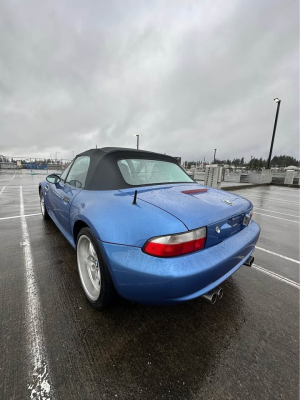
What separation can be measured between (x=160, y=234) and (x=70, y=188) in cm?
179

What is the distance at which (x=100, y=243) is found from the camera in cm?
162

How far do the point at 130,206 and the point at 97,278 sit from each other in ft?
3.08

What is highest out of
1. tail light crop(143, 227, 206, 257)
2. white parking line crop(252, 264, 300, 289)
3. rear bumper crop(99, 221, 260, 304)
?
tail light crop(143, 227, 206, 257)

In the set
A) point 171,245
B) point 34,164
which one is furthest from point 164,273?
point 34,164

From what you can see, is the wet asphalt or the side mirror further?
the side mirror

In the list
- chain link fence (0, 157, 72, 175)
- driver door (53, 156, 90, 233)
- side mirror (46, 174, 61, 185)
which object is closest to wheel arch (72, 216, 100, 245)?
driver door (53, 156, 90, 233)

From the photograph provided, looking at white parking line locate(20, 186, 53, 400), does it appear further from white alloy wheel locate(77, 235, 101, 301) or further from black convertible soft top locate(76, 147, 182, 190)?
black convertible soft top locate(76, 147, 182, 190)

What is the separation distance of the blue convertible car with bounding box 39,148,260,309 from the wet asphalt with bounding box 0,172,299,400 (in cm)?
30

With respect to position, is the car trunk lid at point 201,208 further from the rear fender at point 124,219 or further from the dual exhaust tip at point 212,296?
the dual exhaust tip at point 212,296

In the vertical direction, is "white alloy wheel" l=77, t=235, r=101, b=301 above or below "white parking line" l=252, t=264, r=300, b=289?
above

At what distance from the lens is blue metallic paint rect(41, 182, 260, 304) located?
136cm

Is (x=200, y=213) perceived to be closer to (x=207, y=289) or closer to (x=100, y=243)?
(x=207, y=289)

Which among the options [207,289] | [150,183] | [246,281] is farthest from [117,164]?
[246,281]

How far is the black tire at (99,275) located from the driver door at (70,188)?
1.64 feet
